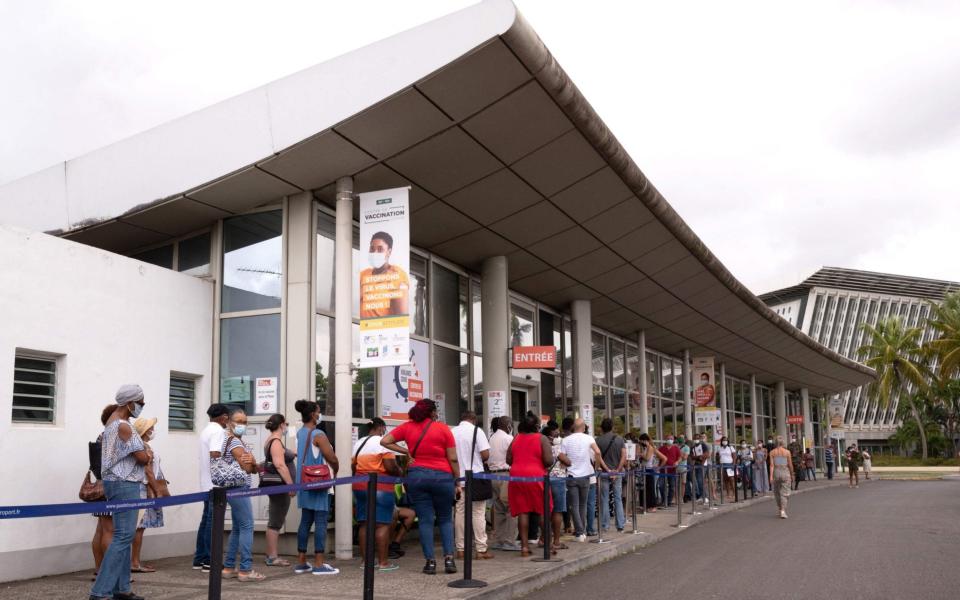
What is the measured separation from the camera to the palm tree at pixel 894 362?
201ft

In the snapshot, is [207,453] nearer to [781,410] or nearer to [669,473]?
[669,473]

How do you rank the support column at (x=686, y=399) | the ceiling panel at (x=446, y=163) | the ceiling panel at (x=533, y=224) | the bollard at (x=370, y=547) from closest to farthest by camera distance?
the bollard at (x=370, y=547), the ceiling panel at (x=446, y=163), the ceiling panel at (x=533, y=224), the support column at (x=686, y=399)

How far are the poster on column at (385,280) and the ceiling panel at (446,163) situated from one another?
21.0 inches

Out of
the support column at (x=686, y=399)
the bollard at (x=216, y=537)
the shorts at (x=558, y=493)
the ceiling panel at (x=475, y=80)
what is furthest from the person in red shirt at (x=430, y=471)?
the support column at (x=686, y=399)

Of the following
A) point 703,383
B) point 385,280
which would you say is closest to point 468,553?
point 385,280

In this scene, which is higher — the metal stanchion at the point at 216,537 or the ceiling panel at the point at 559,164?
the ceiling panel at the point at 559,164

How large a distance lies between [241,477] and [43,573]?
2.49m

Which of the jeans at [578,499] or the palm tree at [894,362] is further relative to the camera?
the palm tree at [894,362]

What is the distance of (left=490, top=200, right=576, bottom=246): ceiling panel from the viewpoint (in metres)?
14.3

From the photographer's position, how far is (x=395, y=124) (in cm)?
1041

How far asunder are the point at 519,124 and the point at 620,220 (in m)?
5.24

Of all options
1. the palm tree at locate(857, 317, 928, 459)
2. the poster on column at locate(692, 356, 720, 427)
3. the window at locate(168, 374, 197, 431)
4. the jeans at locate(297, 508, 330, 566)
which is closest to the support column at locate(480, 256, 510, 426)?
the window at locate(168, 374, 197, 431)

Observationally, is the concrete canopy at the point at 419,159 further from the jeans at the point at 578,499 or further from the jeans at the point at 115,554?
the jeans at the point at 115,554

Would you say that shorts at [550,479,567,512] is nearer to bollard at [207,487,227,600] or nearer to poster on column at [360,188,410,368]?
poster on column at [360,188,410,368]
